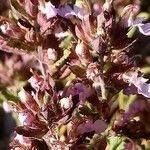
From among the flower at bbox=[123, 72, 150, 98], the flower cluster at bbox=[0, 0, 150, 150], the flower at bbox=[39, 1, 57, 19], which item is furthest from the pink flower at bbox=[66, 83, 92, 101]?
the flower at bbox=[39, 1, 57, 19]

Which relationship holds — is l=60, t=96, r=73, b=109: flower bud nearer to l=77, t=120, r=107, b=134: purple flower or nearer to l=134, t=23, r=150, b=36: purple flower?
l=77, t=120, r=107, b=134: purple flower

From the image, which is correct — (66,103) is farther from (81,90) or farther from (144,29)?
(144,29)

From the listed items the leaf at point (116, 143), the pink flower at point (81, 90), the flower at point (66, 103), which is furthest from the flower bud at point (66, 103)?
the leaf at point (116, 143)

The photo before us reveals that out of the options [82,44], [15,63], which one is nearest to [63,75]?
[82,44]

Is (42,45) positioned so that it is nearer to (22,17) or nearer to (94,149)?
(22,17)

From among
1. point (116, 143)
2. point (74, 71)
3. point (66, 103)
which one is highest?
point (74, 71)

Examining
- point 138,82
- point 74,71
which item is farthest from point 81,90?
point 138,82

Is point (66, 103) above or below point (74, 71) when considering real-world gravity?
below

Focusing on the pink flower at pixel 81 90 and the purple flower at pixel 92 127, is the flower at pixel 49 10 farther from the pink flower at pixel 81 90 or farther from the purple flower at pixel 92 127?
the purple flower at pixel 92 127
